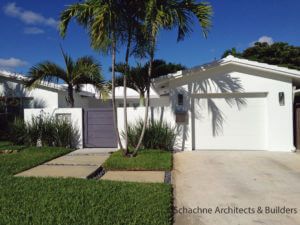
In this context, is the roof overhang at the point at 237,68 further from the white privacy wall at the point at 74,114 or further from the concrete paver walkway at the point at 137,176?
the concrete paver walkway at the point at 137,176

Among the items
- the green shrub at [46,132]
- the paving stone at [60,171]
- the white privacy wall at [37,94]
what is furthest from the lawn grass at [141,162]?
the white privacy wall at [37,94]

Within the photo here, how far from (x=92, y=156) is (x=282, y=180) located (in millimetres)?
5737

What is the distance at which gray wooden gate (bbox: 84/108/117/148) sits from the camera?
10.7 meters

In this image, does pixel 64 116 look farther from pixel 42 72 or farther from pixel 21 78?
pixel 21 78

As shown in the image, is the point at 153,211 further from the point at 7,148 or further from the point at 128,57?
the point at 7,148

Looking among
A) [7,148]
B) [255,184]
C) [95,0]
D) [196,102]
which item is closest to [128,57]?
[95,0]

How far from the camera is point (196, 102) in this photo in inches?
403

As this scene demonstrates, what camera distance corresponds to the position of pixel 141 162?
741 cm

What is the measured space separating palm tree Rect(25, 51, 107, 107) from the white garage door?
13.6 ft

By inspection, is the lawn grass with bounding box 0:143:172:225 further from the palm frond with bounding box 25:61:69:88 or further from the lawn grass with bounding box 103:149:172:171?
the palm frond with bounding box 25:61:69:88

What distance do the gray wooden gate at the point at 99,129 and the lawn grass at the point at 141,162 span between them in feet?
7.51

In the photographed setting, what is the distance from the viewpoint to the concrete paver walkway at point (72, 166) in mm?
6645

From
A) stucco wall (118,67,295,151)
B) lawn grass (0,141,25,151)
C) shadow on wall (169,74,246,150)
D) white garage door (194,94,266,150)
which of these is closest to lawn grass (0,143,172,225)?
lawn grass (0,141,25,151)

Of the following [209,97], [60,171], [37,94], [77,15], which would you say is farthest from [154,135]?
[37,94]
